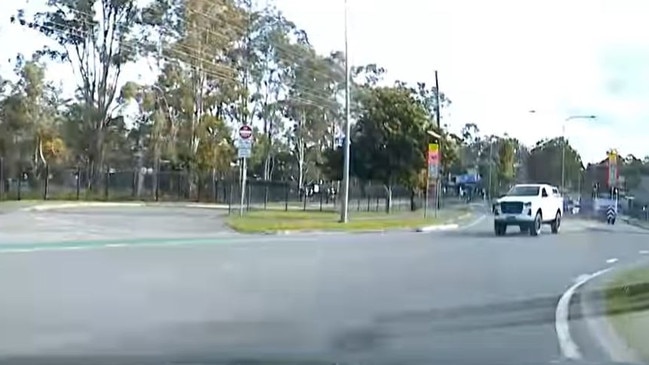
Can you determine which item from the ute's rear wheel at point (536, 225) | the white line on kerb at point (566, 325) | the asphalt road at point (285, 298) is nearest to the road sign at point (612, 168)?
the asphalt road at point (285, 298)

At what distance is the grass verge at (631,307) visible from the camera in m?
11.6

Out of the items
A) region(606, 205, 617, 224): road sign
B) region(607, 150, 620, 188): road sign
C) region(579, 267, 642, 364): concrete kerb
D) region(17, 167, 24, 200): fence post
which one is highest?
region(607, 150, 620, 188): road sign

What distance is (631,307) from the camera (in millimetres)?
14781

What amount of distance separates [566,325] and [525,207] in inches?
1077

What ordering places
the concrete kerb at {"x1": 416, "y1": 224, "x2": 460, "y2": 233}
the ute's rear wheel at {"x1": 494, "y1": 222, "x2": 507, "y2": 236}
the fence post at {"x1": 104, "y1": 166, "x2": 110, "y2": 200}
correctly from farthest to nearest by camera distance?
the fence post at {"x1": 104, "y1": 166, "x2": 110, "y2": 200} → the concrete kerb at {"x1": 416, "y1": 224, "x2": 460, "y2": 233} → the ute's rear wheel at {"x1": 494, "y1": 222, "x2": 507, "y2": 236}

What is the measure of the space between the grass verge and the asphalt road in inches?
32.4

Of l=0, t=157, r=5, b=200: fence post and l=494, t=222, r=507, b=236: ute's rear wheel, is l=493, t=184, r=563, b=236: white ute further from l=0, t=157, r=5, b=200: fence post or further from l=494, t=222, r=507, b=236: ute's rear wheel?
l=0, t=157, r=5, b=200: fence post

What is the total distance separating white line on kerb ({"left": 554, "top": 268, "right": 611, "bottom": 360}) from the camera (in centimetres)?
1038

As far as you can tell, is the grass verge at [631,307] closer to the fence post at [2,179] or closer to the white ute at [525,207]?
the white ute at [525,207]

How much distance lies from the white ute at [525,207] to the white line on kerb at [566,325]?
2006 cm

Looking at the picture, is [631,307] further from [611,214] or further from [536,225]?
[611,214]

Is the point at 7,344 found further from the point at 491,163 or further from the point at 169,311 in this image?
the point at 491,163

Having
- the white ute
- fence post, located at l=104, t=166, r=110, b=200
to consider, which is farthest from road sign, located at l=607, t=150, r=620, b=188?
fence post, located at l=104, t=166, r=110, b=200

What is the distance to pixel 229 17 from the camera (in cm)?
7038
